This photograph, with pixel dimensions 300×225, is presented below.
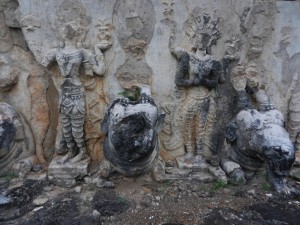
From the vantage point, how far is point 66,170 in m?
4.23

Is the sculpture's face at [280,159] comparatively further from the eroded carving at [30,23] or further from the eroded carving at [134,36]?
the eroded carving at [30,23]

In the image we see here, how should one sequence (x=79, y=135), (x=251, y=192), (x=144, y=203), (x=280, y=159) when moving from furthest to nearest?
(x=79, y=135) → (x=251, y=192) → (x=144, y=203) → (x=280, y=159)

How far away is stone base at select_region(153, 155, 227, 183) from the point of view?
4.24m

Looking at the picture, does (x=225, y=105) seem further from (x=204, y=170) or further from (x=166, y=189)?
(x=166, y=189)

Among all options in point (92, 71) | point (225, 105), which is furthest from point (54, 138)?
point (225, 105)

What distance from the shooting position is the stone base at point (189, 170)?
4238 millimetres

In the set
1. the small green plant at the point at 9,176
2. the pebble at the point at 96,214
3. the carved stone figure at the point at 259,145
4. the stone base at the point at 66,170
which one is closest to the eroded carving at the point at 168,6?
the carved stone figure at the point at 259,145

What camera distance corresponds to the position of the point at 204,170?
4.36 meters

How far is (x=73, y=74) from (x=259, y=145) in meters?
2.37

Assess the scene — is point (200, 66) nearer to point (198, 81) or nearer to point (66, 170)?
point (198, 81)

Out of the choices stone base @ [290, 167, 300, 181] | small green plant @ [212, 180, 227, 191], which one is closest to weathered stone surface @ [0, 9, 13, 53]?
small green plant @ [212, 180, 227, 191]

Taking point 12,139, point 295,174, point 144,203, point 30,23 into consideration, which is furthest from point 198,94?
point 12,139

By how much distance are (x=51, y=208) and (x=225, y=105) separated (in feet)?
8.40

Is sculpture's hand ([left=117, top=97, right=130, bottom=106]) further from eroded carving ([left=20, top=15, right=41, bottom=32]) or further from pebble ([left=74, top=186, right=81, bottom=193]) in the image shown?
eroded carving ([left=20, top=15, right=41, bottom=32])
